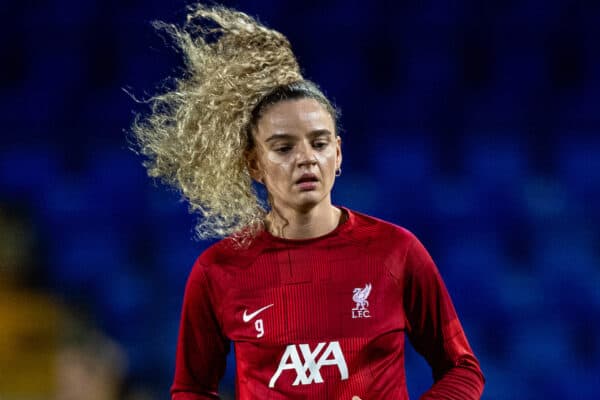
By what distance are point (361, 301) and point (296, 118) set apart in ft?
1.05

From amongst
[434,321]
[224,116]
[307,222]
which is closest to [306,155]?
[307,222]

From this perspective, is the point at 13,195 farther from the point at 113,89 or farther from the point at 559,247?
the point at 559,247

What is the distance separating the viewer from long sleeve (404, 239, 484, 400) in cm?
141

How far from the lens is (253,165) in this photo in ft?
5.08

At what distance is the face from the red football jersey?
0.09 m

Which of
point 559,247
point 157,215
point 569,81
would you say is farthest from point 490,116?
point 157,215

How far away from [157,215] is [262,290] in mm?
1012

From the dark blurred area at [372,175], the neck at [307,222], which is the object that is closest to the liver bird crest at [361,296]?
the neck at [307,222]

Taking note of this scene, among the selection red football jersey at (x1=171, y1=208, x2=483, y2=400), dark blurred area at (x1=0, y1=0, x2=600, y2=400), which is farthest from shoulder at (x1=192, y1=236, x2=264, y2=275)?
dark blurred area at (x1=0, y1=0, x2=600, y2=400)

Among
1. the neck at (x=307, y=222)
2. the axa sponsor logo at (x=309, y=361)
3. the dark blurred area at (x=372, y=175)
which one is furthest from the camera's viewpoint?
the dark blurred area at (x=372, y=175)

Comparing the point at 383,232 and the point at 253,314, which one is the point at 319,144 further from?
the point at 253,314

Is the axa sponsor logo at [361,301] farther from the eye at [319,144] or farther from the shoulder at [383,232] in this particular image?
the eye at [319,144]

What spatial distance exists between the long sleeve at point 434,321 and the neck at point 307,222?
15 centimetres

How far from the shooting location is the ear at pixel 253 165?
153 centimetres
